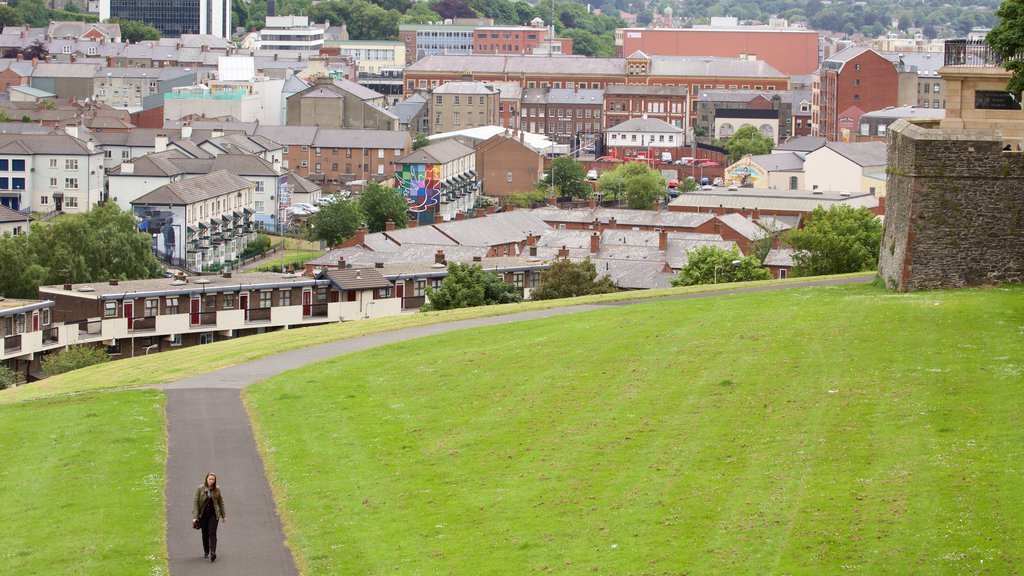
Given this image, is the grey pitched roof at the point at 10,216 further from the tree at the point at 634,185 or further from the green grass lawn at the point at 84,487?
the green grass lawn at the point at 84,487

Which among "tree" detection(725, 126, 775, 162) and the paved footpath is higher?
"tree" detection(725, 126, 775, 162)

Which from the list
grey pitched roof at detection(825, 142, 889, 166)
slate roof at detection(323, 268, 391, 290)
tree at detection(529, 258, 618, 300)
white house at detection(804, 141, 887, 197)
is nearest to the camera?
tree at detection(529, 258, 618, 300)

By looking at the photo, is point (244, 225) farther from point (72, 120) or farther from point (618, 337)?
point (618, 337)

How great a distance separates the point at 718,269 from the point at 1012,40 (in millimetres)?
32182

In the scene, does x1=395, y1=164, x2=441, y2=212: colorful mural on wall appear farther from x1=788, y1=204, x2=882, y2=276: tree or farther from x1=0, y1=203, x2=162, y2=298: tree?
x1=788, y1=204, x2=882, y2=276: tree

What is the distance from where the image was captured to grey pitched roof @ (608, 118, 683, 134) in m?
188

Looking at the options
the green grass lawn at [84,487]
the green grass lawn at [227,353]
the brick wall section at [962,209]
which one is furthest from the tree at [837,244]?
the green grass lawn at [84,487]

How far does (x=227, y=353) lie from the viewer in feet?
152

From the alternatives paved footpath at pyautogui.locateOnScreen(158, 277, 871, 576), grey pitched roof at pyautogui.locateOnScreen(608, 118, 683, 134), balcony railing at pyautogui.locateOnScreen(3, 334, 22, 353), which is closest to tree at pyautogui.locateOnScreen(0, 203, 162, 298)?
balcony railing at pyautogui.locateOnScreen(3, 334, 22, 353)

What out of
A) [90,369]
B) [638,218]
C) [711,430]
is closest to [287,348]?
[90,369]

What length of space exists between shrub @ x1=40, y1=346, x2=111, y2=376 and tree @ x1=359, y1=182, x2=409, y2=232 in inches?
2390

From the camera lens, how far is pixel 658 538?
23.8m

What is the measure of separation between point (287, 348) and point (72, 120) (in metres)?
120

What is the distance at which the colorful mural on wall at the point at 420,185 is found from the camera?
471 feet
